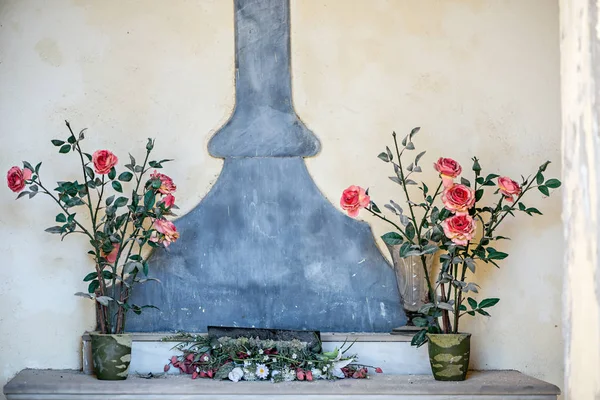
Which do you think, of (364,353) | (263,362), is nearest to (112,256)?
(263,362)

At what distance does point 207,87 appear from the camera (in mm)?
4566

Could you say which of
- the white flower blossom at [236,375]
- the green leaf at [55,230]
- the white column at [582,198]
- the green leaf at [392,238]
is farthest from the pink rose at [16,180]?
the white column at [582,198]

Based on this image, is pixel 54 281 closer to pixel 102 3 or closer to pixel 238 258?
pixel 238 258

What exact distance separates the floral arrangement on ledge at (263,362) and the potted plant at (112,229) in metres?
0.31

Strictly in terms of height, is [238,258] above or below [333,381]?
above

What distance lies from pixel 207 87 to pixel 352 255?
1.05 meters

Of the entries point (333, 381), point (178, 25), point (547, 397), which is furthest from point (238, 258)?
point (547, 397)

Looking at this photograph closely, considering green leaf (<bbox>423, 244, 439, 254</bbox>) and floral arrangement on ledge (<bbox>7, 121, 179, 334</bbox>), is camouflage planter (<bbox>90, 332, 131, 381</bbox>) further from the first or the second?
green leaf (<bbox>423, 244, 439, 254</bbox>)

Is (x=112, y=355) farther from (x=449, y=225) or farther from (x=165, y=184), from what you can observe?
(x=449, y=225)

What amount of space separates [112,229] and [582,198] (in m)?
2.50

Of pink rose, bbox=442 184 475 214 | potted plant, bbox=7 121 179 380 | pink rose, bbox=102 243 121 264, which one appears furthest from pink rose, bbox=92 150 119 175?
pink rose, bbox=442 184 475 214

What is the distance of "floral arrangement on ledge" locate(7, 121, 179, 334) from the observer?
4.10 meters

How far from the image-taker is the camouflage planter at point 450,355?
4098 mm

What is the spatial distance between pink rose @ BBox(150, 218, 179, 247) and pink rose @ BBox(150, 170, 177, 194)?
128 millimetres
